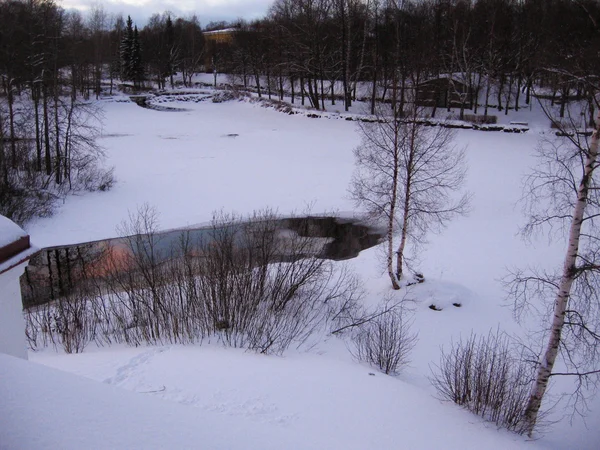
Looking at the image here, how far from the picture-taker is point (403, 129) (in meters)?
14.1

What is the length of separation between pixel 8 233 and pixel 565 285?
770 cm

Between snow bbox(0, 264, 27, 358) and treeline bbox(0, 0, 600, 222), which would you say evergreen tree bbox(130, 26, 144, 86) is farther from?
snow bbox(0, 264, 27, 358)

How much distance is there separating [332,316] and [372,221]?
8.97m

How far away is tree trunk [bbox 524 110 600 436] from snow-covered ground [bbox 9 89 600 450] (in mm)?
613

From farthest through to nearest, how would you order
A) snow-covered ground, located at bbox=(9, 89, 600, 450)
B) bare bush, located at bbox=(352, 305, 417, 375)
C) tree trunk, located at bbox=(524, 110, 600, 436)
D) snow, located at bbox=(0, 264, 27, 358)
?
1. bare bush, located at bbox=(352, 305, 417, 375)
2. tree trunk, located at bbox=(524, 110, 600, 436)
3. snow-covered ground, located at bbox=(9, 89, 600, 450)
4. snow, located at bbox=(0, 264, 27, 358)

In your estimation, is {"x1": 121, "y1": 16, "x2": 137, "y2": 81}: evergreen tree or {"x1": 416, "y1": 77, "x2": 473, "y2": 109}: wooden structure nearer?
{"x1": 416, "y1": 77, "x2": 473, "y2": 109}: wooden structure

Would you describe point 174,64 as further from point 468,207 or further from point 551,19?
point 468,207

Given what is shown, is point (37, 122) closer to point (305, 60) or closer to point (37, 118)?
point (37, 118)

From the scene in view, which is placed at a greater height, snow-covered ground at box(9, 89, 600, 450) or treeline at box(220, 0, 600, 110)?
treeline at box(220, 0, 600, 110)

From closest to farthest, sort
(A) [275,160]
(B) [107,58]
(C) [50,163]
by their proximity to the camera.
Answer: (C) [50,163] → (A) [275,160] → (B) [107,58]

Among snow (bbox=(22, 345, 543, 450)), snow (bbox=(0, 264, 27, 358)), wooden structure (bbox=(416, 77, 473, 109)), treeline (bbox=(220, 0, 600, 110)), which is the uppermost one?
treeline (bbox=(220, 0, 600, 110))

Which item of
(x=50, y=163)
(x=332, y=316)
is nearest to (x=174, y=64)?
(x=50, y=163)

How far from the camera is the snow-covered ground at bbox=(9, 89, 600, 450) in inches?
260

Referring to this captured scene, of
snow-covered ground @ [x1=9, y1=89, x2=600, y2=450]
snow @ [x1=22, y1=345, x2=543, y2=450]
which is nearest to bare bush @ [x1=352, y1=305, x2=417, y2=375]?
snow-covered ground @ [x1=9, y1=89, x2=600, y2=450]
